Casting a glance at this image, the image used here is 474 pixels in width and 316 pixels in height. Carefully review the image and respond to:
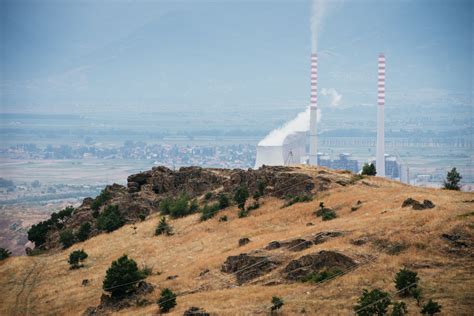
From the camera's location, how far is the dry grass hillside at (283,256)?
32281 mm

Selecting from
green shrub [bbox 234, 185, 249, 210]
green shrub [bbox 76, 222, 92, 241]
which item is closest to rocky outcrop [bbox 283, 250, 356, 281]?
green shrub [bbox 234, 185, 249, 210]

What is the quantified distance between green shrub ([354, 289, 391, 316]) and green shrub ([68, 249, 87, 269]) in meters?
25.6

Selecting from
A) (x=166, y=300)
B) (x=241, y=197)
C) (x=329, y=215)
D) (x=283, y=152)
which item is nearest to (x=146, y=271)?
(x=166, y=300)

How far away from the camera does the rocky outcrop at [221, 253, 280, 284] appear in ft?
122

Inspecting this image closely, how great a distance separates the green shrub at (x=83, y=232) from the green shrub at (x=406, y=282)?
33.5 meters

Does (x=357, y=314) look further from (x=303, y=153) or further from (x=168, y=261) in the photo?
(x=303, y=153)

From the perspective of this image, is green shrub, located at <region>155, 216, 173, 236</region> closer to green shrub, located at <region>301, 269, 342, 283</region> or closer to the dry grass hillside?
the dry grass hillside

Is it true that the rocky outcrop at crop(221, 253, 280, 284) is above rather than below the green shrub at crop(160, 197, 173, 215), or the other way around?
below

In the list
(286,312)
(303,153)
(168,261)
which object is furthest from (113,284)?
(303,153)

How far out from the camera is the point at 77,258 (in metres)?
51.0

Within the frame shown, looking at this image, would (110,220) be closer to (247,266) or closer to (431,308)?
(247,266)

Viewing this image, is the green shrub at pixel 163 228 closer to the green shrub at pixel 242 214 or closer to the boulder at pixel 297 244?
the green shrub at pixel 242 214

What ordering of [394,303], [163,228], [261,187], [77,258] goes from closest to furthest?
1. [394,303]
2. [77,258]
3. [163,228]
4. [261,187]

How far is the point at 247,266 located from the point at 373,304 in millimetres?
10634
